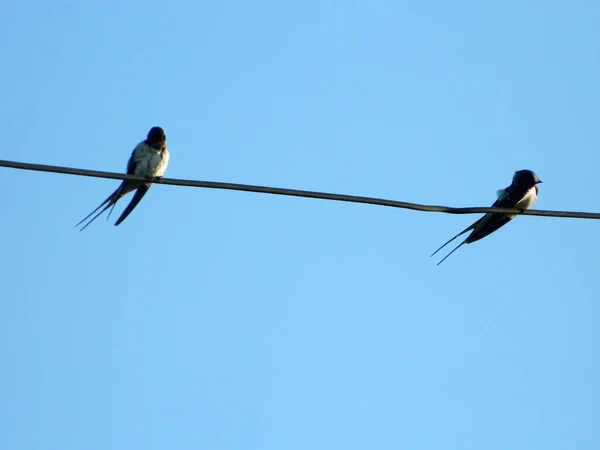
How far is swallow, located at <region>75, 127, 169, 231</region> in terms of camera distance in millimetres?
8109

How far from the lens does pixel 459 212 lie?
5094mm

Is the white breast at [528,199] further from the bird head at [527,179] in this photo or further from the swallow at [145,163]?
the swallow at [145,163]

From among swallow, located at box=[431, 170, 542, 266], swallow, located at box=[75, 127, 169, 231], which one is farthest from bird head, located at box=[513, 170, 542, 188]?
swallow, located at box=[75, 127, 169, 231]

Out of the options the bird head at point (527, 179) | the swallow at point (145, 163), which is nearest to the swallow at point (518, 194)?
the bird head at point (527, 179)

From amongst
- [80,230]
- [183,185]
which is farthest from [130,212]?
[183,185]

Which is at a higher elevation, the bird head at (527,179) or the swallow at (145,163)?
the bird head at (527,179)

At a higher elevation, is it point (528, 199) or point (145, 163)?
point (528, 199)

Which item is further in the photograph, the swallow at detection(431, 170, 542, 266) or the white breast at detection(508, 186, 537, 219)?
the white breast at detection(508, 186, 537, 219)

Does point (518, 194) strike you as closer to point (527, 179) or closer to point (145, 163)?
point (527, 179)

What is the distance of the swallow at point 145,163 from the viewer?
Answer: 8109 millimetres

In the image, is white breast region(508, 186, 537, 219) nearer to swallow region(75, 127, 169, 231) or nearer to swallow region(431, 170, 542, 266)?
swallow region(431, 170, 542, 266)

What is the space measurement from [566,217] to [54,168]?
8.39 feet

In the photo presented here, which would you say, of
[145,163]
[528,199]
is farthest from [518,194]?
[145,163]

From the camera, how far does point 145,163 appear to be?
8.12 m
